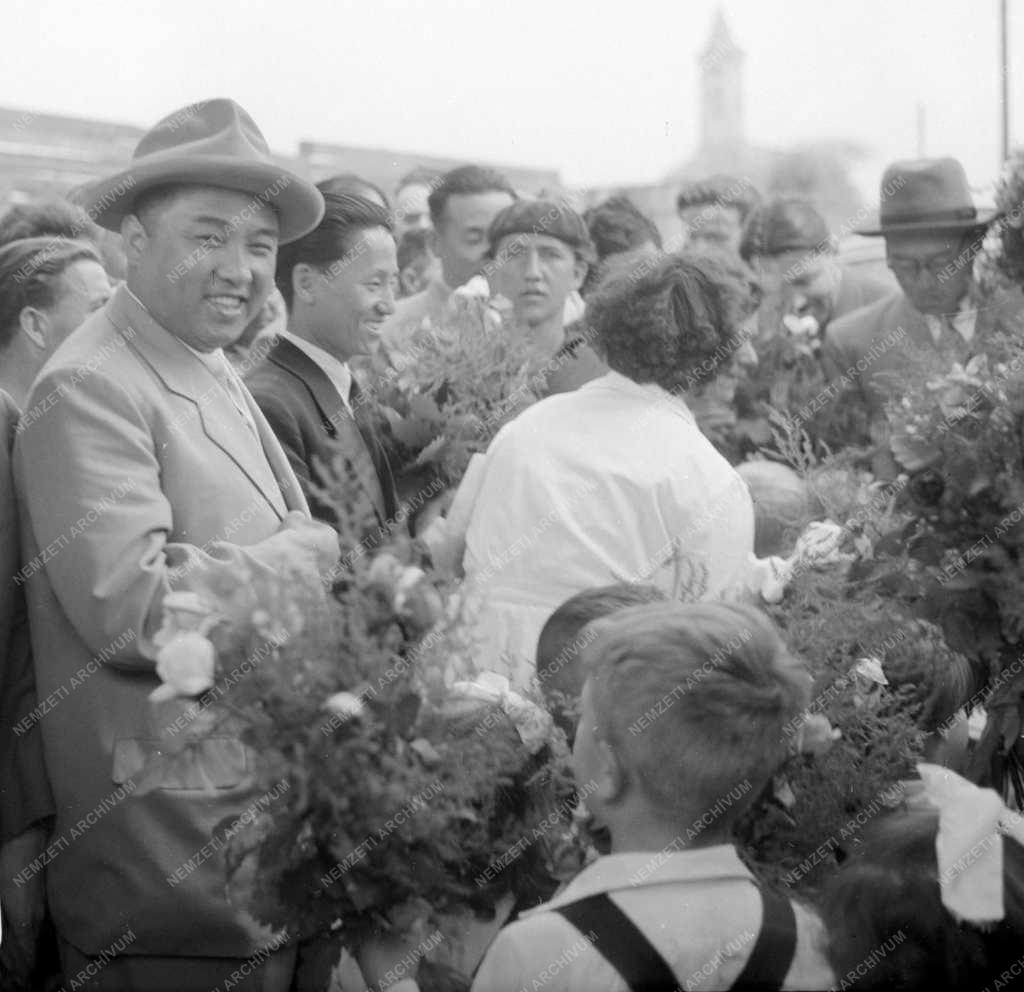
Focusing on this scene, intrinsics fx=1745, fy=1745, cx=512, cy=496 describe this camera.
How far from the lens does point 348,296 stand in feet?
14.0

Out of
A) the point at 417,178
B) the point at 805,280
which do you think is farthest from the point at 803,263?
the point at 417,178

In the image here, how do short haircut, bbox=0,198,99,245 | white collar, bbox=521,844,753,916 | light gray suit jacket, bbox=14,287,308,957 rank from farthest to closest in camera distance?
short haircut, bbox=0,198,99,245, light gray suit jacket, bbox=14,287,308,957, white collar, bbox=521,844,753,916

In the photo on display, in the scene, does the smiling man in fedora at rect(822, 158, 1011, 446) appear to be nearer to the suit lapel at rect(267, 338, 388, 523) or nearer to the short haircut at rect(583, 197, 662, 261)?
the short haircut at rect(583, 197, 662, 261)

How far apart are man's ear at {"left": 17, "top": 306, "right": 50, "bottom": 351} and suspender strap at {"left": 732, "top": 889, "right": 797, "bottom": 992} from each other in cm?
249

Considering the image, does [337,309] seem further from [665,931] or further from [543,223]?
[665,931]

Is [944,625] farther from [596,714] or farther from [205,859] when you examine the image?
[205,859]

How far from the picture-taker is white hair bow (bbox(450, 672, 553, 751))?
2658 millimetres

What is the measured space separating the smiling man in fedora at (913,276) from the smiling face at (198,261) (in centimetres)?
186

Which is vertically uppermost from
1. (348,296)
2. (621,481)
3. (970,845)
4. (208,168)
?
(208,168)

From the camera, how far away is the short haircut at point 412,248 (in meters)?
7.16

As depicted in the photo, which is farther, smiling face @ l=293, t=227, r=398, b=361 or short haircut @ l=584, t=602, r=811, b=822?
smiling face @ l=293, t=227, r=398, b=361

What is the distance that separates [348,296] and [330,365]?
6.9 inches

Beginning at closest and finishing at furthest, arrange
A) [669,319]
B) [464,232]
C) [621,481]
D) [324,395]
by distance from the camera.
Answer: [621,481]
[669,319]
[324,395]
[464,232]

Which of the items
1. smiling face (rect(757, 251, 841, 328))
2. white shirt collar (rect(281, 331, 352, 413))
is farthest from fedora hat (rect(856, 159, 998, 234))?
white shirt collar (rect(281, 331, 352, 413))
